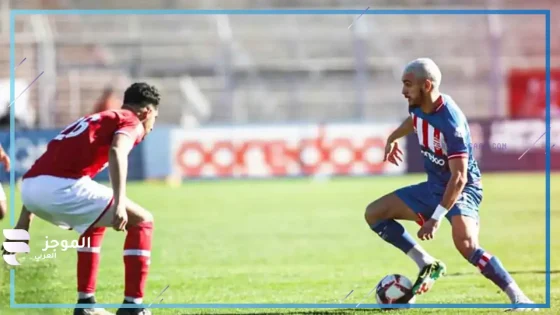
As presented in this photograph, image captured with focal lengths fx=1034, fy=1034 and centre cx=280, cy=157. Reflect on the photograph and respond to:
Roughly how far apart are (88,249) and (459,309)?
104 inches

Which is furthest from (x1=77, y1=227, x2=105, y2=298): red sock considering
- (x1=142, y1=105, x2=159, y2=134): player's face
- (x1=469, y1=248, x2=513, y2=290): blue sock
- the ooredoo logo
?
(x1=469, y1=248, x2=513, y2=290): blue sock

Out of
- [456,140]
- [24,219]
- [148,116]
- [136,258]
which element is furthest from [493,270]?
[24,219]

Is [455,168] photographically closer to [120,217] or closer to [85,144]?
[120,217]

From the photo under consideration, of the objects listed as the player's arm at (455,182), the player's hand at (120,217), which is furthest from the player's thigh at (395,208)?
the player's hand at (120,217)

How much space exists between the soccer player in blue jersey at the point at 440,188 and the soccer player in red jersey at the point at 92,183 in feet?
6.08

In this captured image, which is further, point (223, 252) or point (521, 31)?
point (521, 31)

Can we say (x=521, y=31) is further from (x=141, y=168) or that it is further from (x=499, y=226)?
(x=499, y=226)

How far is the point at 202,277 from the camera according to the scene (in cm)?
915

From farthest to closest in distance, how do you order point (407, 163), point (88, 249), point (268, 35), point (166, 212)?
point (268, 35) → point (407, 163) → point (166, 212) → point (88, 249)

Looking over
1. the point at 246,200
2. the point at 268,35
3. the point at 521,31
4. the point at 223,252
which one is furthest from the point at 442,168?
the point at 521,31

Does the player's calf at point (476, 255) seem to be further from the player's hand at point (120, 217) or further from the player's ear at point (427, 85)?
the player's hand at point (120, 217)

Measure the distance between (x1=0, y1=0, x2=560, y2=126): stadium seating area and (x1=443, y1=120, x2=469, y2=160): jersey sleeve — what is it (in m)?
15.1

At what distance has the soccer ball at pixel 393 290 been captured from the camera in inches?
295

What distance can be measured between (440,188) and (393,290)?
2.68 feet
